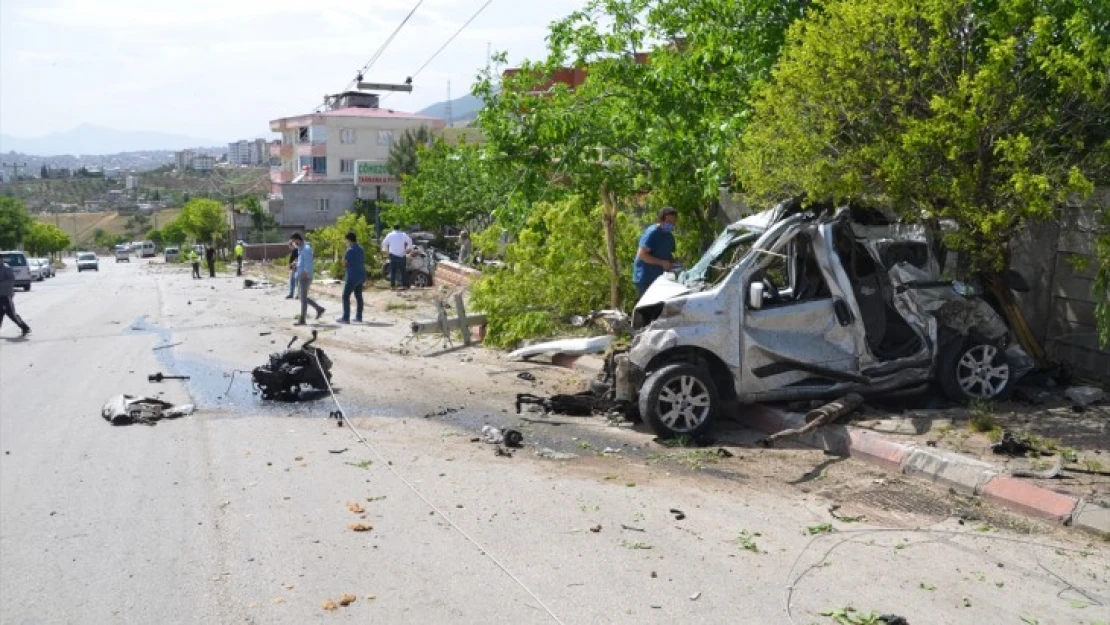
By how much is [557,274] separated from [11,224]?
103 meters

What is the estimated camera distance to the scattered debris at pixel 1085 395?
9.65m

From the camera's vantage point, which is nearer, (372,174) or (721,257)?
(721,257)

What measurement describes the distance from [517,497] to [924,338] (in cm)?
440

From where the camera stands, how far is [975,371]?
9789 mm

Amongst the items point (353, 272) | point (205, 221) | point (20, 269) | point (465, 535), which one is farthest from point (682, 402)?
point (205, 221)

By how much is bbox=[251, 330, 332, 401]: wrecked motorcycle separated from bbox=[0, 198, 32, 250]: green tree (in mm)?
101983

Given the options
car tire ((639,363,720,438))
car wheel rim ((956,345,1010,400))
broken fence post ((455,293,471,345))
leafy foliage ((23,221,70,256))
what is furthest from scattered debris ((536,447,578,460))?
leafy foliage ((23,221,70,256))

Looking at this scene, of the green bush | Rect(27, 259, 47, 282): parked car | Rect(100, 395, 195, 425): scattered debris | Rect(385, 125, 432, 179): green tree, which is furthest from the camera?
Rect(385, 125, 432, 179): green tree

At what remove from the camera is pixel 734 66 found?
43.7ft

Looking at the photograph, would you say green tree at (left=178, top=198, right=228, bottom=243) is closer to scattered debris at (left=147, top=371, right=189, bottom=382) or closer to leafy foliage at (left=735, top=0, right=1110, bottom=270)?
scattered debris at (left=147, top=371, right=189, bottom=382)

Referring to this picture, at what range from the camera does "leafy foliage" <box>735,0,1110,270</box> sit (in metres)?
8.65

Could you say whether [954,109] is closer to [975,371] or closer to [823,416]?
[975,371]

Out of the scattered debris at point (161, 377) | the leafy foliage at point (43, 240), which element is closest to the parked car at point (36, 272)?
the scattered debris at point (161, 377)

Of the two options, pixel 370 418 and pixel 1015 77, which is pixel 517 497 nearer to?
pixel 370 418
